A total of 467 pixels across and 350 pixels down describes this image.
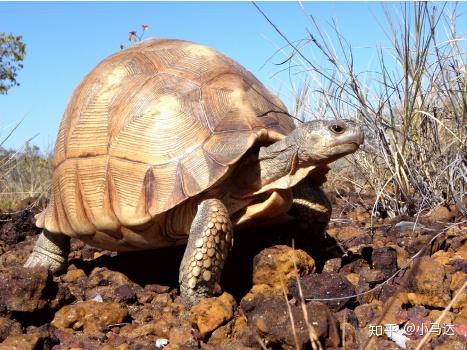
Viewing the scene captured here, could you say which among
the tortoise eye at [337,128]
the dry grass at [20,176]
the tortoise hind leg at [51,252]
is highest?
the dry grass at [20,176]

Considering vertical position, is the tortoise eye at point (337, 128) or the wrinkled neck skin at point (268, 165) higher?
the tortoise eye at point (337, 128)

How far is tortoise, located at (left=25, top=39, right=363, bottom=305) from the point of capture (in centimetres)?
315

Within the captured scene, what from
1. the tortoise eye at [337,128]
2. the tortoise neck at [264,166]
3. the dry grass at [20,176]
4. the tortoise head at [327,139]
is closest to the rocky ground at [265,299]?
the tortoise neck at [264,166]

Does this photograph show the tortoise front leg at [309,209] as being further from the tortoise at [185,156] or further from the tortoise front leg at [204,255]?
the tortoise front leg at [204,255]

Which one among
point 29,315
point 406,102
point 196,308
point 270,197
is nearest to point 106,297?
point 29,315

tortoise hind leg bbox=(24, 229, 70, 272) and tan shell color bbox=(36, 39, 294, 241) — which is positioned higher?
tan shell color bbox=(36, 39, 294, 241)

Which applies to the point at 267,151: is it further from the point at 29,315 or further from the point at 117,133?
the point at 29,315

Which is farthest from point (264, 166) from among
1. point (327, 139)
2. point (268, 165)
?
point (327, 139)

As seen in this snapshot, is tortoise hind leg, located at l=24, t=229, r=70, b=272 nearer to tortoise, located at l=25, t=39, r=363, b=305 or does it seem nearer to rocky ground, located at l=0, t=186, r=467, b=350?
rocky ground, located at l=0, t=186, r=467, b=350

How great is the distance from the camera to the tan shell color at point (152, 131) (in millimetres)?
3219

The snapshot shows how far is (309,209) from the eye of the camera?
379 centimetres

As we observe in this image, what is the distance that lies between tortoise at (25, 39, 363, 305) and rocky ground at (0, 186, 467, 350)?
0.23m

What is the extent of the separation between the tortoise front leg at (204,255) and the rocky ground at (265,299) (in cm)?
12

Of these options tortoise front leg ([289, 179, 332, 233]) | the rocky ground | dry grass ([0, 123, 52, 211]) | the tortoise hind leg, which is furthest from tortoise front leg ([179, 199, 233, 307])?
dry grass ([0, 123, 52, 211])
